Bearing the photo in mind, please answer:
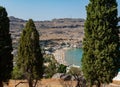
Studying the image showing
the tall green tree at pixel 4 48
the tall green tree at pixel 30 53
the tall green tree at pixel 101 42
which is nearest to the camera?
the tall green tree at pixel 101 42

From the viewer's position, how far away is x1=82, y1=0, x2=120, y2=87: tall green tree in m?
20.8

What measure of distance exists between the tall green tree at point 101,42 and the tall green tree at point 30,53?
23.8 ft

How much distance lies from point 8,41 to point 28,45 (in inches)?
254

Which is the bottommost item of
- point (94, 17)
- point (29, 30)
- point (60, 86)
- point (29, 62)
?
point (60, 86)

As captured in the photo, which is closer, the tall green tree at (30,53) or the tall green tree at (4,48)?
the tall green tree at (4,48)

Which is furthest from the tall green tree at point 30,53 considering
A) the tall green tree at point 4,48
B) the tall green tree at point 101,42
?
the tall green tree at point 101,42

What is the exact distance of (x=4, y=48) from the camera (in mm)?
20906

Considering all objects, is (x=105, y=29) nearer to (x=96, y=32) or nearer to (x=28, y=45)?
(x=96, y=32)

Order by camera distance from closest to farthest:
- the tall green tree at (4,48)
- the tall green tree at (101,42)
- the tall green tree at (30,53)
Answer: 1. the tall green tree at (101,42)
2. the tall green tree at (4,48)
3. the tall green tree at (30,53)

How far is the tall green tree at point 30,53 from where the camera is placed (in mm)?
27750

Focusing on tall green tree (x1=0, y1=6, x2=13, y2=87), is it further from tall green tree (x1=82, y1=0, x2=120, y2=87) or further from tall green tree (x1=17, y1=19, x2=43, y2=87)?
tall green tree (x1=17, y1=19, x2=43, y2=87)

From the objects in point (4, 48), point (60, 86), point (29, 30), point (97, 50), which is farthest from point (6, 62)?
point (60, 86)

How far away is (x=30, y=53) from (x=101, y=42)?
847 centimetres

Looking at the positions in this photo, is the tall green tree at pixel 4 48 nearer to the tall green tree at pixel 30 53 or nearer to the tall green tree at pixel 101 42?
the tall green tree at pixel 101 42
